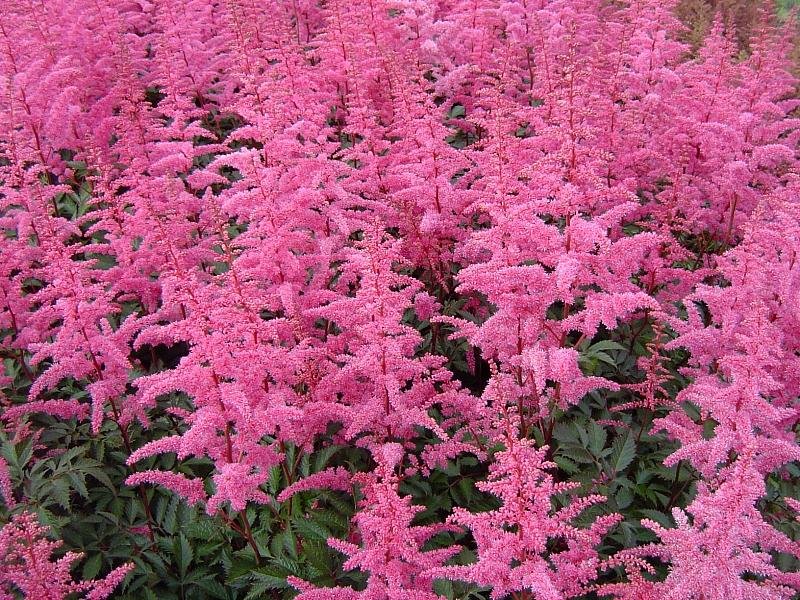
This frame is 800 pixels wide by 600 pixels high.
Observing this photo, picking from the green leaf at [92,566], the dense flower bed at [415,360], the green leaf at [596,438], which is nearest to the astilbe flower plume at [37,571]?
the dense flower bed at [415,360]

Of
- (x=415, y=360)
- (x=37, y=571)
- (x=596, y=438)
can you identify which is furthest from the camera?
(x=596, y=438)

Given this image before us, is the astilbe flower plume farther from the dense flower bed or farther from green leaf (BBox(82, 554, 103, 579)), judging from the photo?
green leaf (BBox(82, 554, 103, 579))

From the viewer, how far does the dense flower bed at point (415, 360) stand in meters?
3.04

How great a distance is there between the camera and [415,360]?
383cm

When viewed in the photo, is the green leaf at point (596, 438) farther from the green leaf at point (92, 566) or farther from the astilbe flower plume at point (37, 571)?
the green leaf at point (92, 566)

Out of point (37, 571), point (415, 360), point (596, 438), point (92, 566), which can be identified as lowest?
point (92, 566)

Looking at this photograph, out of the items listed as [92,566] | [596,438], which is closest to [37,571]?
[92,566]

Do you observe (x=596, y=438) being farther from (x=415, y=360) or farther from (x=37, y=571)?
(x=37, y=571)

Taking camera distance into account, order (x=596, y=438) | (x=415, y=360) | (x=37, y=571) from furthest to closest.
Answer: (x=596, y=438) < (x=415, y=360) < (x=37, y=571)

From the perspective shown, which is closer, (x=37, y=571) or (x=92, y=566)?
(x=37, y=571)

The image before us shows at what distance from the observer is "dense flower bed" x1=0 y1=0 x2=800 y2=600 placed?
3.04 meters

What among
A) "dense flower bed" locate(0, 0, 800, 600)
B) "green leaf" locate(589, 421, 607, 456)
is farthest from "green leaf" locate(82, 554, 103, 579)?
"green leaf" locate(589, 421, 607, 456)

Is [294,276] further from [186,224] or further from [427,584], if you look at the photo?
[427,584]

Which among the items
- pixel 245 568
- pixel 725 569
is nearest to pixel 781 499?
pixel 725 569
